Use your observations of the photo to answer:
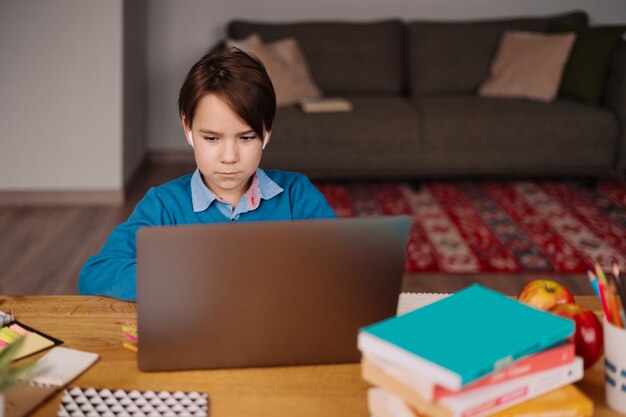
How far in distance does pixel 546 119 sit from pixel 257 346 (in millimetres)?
3747

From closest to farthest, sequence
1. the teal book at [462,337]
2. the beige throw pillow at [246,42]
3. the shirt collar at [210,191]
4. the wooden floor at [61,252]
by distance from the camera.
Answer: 1. the teal book at [462,337]
2. the shirt collar at [210,191]
3. the wooden floor at [61,252]
4. the beige throw pillow at [246,42]

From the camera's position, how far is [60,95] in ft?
14.1

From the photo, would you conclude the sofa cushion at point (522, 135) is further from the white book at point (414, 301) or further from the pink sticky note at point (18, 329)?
the pink sticky note at point (18, 329)

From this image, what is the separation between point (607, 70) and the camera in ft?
15.6

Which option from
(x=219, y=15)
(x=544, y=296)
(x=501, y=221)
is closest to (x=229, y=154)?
(x=544, y=296)

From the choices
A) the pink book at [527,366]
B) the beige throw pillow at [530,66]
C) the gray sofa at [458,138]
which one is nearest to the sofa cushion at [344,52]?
the gray sofa at [458,138]

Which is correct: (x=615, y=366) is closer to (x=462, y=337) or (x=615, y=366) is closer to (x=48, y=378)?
(x=462, y=337)

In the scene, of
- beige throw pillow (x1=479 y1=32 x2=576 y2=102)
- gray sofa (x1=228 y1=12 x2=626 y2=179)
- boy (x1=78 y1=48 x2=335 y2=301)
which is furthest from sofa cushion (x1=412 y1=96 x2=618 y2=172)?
boy (x1=78 y1=48 x2=335 y2=301)

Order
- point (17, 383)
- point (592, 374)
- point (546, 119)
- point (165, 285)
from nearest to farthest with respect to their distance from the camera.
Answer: point (17, 383) < point (165, 285) < point (592, 374) < point (546, 119)

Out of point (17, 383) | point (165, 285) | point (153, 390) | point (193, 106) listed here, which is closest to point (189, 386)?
point (153, 390)

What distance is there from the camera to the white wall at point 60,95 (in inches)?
165

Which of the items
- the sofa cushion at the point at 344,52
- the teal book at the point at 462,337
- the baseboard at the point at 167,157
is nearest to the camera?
the teal book at the point at 462,337

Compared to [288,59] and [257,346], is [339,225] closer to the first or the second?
[257,346]

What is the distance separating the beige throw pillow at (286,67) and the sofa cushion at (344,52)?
0.29 feet
